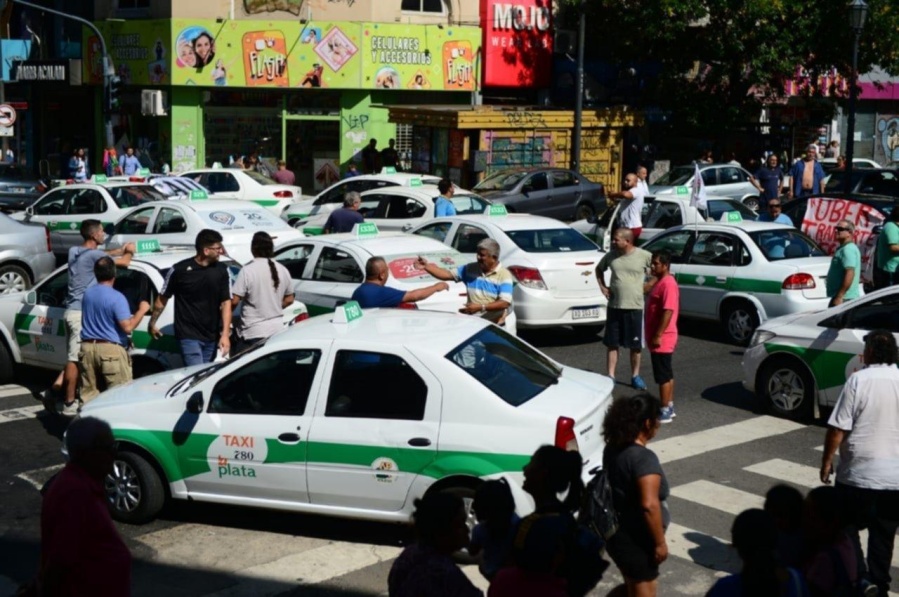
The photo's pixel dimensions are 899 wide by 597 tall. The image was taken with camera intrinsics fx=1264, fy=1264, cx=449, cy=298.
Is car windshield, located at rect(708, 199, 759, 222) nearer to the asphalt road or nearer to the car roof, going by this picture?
the asphalt road

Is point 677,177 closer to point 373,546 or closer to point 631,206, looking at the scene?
point 631,206

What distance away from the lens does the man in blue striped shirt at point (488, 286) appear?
1212cm

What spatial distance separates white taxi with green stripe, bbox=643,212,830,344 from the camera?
50.7 feet

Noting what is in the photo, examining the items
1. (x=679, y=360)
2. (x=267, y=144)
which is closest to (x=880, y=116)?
(x=267, y=144)

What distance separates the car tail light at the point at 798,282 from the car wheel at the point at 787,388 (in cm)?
312

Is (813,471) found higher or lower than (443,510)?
lower

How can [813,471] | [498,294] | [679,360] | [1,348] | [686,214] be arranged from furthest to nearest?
[686,214] < [679,360] < [1,348] < [498,294] < [813,471]

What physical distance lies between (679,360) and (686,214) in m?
6.15

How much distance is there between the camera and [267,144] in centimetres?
3550

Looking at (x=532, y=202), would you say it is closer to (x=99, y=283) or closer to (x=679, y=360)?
(x=679, y=360)

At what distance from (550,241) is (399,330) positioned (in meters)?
7.66

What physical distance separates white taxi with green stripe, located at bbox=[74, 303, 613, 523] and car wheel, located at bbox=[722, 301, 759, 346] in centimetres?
718

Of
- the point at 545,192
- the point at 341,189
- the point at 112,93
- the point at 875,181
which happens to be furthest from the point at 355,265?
the point at 112,93

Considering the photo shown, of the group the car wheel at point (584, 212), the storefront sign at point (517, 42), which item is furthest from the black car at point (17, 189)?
the storefront sign at point (517, 42)
